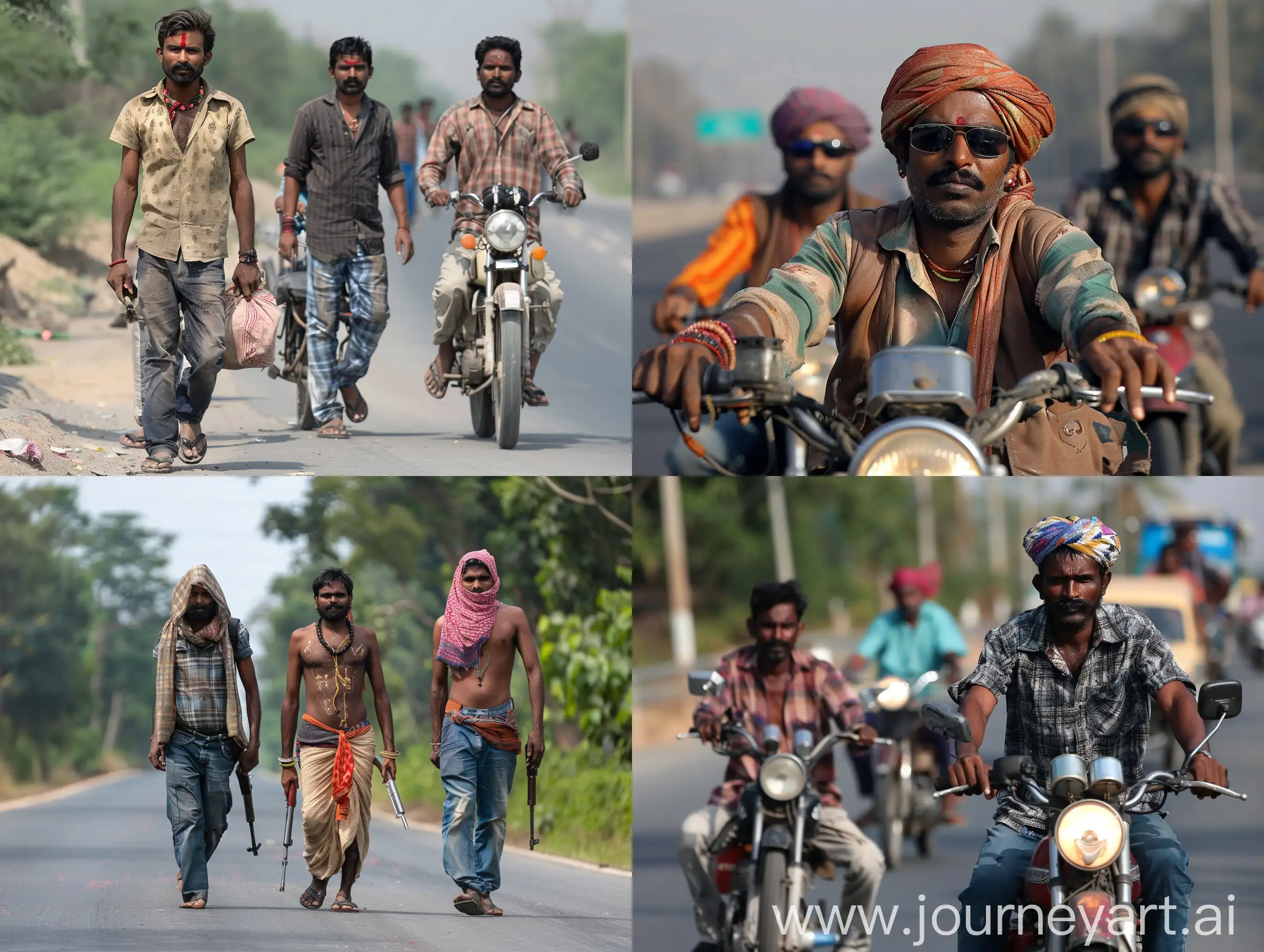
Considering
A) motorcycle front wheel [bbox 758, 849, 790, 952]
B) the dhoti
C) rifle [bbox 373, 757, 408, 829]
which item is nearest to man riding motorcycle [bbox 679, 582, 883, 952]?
motorcycle front wheel [bbox 758, 849, 790, 952]

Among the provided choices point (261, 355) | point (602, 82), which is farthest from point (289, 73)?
point (261, 355)

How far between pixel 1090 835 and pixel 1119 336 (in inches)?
51.2

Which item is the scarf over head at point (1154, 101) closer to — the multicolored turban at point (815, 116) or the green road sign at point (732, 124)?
the multicolored turban at point (815, 116)

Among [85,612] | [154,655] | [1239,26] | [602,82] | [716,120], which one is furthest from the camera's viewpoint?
[1239,26]

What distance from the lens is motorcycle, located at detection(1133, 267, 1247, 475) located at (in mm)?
10359

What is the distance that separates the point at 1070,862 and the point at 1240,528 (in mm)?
19282

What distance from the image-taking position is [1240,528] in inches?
941

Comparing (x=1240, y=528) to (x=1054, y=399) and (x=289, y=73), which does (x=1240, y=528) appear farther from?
(x=1054, y=399)

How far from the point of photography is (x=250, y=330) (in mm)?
8742

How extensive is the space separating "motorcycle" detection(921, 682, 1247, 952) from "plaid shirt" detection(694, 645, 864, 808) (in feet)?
6.54

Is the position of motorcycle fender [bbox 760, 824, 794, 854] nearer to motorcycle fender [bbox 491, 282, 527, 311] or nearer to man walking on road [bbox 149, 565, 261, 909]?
man walking on road [bbox 149, 565, 261, 909]

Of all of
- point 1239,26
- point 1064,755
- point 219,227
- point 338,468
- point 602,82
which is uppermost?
point 1239,26

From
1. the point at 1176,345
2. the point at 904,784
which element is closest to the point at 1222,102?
the point at 1176,345

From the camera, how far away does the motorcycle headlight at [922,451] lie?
4.92 metres
